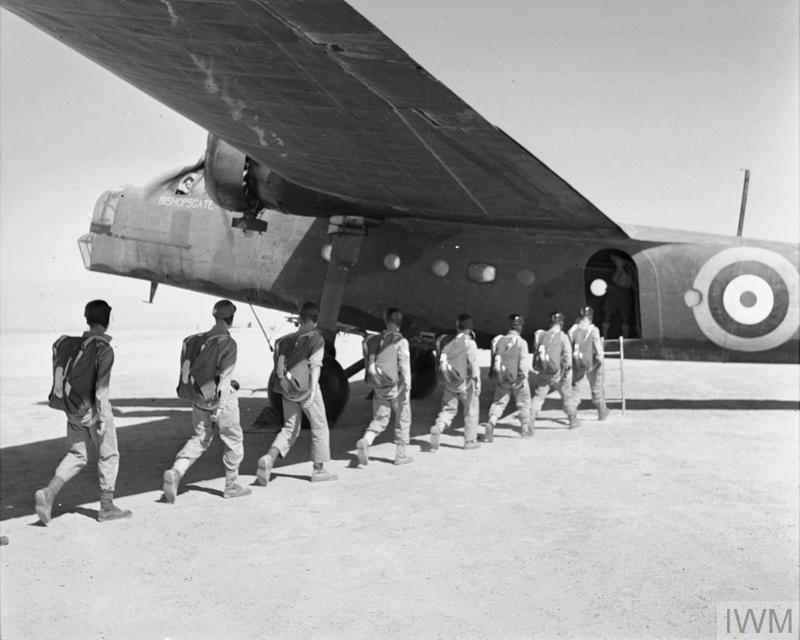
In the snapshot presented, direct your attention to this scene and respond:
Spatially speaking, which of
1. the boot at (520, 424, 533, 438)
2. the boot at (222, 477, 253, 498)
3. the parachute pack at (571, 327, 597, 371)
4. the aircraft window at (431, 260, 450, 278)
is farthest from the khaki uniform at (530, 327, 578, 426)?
the boot at (222, 477, 253, 498)

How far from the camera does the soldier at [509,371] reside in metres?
9.53

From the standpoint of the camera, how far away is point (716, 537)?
5723 millimetres

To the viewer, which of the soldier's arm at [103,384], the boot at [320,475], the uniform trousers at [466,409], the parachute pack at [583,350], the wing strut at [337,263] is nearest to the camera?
the soldier's arm at [103,384]

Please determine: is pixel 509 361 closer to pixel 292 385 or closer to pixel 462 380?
pixel 462 380

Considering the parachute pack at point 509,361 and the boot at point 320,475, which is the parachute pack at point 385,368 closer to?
the boot at point 320,475

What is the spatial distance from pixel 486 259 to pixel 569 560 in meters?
6.41

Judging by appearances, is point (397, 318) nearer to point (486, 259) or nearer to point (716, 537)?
point (486, 259)

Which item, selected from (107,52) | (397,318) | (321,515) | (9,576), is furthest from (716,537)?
(107,52)

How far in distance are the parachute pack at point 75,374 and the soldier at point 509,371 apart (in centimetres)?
508

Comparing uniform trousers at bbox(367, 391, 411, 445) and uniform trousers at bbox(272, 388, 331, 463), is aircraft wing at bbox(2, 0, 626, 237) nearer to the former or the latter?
uniform trousers at bbox(367, 391, 411, 445)

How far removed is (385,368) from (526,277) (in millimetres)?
3692

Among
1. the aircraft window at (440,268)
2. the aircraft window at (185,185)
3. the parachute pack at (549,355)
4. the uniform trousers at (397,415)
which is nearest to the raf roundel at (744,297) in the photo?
the parachute pack at (549,355)

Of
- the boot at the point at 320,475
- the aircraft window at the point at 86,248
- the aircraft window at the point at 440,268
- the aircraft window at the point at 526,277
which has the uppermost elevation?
the aircraft window at the point at 86,248

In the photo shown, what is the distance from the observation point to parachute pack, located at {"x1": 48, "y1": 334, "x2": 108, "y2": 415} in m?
5.96
